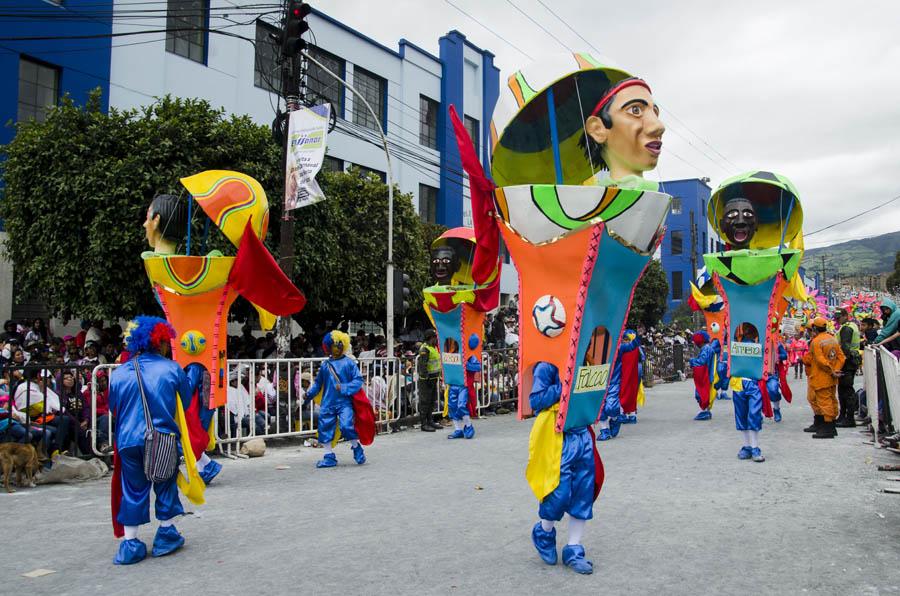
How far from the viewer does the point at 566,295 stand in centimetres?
461

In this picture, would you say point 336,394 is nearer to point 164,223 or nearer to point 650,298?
point 164,223

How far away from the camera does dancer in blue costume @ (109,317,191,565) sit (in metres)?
4.80

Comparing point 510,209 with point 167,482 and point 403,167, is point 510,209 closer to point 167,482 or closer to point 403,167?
point 167,482

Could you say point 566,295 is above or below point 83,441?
above

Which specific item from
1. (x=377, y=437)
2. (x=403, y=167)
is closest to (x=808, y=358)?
(x=377, y=437)

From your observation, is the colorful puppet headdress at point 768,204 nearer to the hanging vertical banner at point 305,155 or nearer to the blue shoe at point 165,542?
the hanging vertical banner at point 305,155

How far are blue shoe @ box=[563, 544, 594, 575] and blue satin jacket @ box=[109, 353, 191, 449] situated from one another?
112 inches

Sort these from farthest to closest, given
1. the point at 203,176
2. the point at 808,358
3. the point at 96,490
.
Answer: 1. the point at 808,358
2. the point at 203,176
3. the point at 96,490

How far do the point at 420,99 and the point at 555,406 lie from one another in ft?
78.4

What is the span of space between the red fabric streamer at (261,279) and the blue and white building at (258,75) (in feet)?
9.25

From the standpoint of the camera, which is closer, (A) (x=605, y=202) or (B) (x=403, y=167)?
(A) (x=605, y=202)

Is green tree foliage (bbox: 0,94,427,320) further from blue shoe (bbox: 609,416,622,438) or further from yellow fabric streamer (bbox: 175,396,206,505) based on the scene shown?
blue shoe (bbox: 609,416,622,438)

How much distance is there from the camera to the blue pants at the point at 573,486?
4.42m

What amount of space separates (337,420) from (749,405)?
4983 mm
